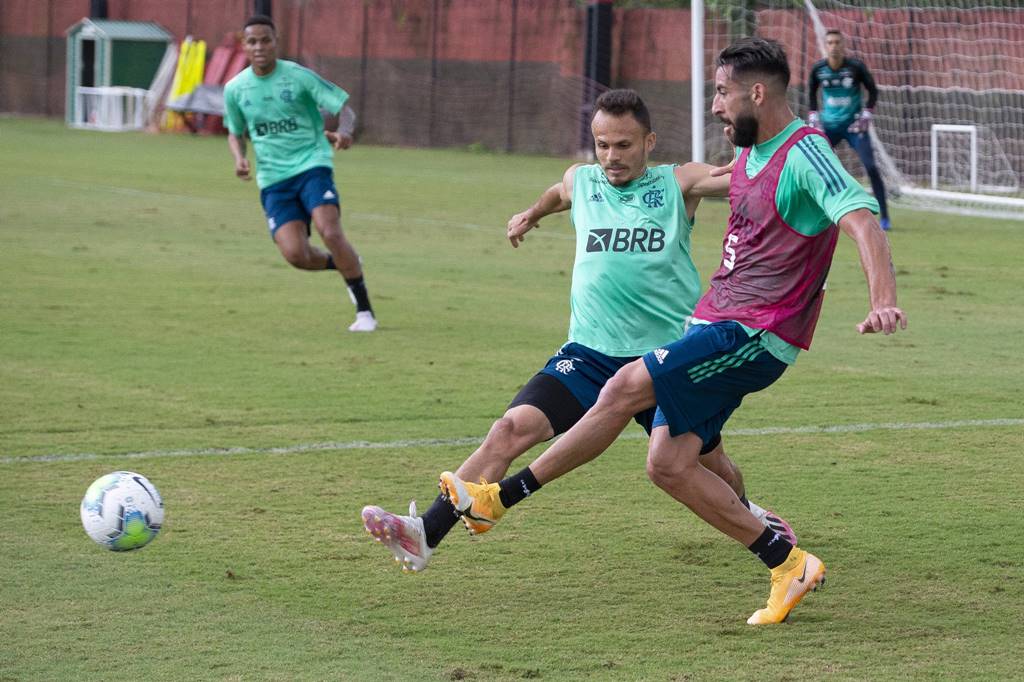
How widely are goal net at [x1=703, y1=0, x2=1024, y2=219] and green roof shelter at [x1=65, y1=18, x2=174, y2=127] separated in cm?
2136

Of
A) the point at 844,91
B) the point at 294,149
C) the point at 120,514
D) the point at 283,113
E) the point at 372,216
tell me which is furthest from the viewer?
the point at 372,216

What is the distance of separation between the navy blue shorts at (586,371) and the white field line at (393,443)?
2.03 metres

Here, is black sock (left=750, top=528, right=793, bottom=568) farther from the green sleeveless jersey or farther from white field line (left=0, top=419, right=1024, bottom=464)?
white field line (left=0, top=419, right=1024, bottom=464)

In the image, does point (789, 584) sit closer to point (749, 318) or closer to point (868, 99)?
point (749, 318)

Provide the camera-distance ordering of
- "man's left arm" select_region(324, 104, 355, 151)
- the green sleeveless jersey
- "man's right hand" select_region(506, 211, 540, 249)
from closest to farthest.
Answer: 1. the green sleeveless jersey
2. "man's right hand" select_region(506, 211, 540, 249)
3. "man's left arm" select_region(324, 104, 355, 151)

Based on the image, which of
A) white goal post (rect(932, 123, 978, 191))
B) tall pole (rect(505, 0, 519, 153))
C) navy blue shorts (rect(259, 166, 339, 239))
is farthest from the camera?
tall pole (rect(505, 0, 519, 153))

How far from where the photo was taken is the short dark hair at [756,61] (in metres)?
4.95

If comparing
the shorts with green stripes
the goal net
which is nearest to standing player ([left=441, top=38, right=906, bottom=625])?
the shorts with green stripes

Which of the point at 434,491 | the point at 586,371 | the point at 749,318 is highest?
the point at 749,318

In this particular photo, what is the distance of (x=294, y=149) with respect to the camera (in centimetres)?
1133

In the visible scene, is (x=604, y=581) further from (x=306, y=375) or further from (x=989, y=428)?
(x=306, y=375)

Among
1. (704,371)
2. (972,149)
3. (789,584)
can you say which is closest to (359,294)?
(704,371)

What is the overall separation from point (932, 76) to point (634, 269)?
18.5m

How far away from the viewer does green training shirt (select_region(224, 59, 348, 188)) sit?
37.2 feet
